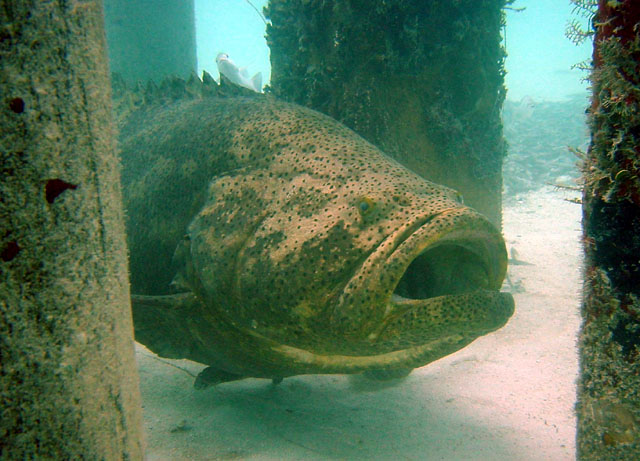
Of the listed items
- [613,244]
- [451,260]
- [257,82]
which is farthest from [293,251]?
[257,82]

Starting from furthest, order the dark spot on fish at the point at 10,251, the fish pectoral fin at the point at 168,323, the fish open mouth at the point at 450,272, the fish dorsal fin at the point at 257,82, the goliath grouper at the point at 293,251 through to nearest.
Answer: the fish dorsal fin at the point at 257,82, the fish pectoral fin at the point at 168,323, the fish open mouth at the point at 450,272, the goliath grouper at the point at 293,251, the dark spot on fish at the point at 10,251

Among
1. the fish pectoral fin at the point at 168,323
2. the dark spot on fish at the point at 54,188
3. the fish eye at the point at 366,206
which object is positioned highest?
the dark spot on fish at the point at 54,188

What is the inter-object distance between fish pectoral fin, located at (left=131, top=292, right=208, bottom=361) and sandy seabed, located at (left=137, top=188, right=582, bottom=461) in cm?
52

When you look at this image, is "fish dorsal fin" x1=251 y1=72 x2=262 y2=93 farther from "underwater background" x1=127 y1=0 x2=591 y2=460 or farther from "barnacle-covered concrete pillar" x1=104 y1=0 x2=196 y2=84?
"underwater background" x1=127 y1=0 x2=591 y2=460

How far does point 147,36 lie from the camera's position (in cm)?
974

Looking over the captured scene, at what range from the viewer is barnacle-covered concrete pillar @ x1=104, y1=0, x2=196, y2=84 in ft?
31.1

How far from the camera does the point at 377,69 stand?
170 inches

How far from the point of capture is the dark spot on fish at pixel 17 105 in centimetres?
112

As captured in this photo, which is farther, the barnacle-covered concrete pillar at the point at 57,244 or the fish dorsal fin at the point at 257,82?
the fish dorsal fin at the point at 257,82

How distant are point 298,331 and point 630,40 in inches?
84.7

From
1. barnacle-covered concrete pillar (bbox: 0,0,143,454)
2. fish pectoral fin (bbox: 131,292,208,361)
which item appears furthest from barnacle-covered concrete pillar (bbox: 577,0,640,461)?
fish pectoral fin (bbox: 131,292,208,361)

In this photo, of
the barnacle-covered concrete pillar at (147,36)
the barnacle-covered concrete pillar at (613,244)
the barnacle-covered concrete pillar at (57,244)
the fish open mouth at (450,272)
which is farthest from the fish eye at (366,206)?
the barnacle-covered concrete pillar at (147,36)

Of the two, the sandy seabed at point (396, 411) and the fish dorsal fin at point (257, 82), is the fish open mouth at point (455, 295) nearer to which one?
the sandy seabed at point (396, 411)

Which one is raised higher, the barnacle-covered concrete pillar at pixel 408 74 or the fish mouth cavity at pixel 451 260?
the barnacle-covered concrete pillar at pixel 408 74
